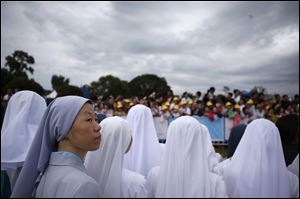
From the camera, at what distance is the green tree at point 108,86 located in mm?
67375

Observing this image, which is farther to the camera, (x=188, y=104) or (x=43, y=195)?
(x=188, y=104)

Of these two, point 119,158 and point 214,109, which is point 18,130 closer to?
point 119,158

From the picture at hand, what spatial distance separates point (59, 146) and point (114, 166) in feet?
2.06

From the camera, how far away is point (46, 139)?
1.80 metres

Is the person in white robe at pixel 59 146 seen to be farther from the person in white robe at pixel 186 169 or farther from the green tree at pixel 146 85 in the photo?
the green tree at pixel 146 85

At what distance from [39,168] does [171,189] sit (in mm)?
1237

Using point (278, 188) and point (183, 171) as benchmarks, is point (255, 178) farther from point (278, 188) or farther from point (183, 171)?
point (183, 171)

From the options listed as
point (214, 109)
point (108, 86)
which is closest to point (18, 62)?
point (108, 86)

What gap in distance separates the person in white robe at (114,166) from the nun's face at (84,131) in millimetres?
440

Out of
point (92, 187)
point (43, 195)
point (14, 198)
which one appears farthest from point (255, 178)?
point (14, 198)

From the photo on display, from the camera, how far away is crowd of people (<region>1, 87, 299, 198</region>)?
68.4 inches

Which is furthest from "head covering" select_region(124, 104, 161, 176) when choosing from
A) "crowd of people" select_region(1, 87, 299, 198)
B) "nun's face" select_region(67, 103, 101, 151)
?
"nun's face" select_region(67, 103, 101, 151)

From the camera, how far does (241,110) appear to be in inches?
443

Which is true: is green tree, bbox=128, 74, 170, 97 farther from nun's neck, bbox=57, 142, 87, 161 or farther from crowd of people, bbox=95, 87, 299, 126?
nun's neck, bbox=57, 142, 87, 161
